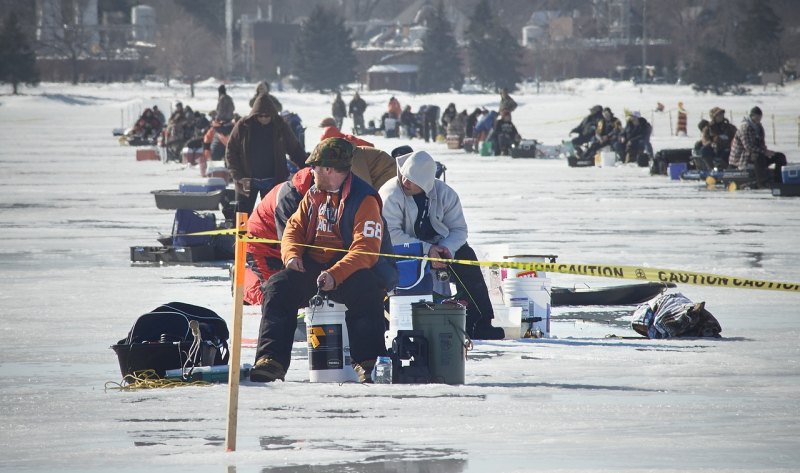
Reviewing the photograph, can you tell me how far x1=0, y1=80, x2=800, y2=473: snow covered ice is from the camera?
659 cm

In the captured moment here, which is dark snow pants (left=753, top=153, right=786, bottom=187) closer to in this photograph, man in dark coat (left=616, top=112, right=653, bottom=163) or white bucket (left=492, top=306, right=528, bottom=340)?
man in dark coat (left=616, top=112, right=653, bottom=163)

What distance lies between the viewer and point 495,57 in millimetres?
124750

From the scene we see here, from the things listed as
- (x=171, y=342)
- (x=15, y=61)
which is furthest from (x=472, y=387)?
(x=15, y=61)

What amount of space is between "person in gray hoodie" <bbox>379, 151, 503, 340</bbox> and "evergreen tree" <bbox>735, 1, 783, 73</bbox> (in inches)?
3982

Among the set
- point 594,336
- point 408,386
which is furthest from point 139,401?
point 594,336

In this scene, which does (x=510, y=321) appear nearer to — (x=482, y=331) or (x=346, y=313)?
(x=482, y=331)

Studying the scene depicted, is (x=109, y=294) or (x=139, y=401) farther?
(x=109, y=294)

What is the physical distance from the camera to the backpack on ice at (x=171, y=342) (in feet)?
27.5

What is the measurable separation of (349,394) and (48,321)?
3.75 metres

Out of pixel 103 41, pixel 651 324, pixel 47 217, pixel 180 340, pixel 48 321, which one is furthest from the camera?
pixel 103 41

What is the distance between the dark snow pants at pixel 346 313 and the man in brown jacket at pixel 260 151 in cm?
613

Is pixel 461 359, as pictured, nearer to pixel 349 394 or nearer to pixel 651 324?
pixel 349 394

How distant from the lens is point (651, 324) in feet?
33.7

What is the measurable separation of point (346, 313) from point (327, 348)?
0.80 feet
